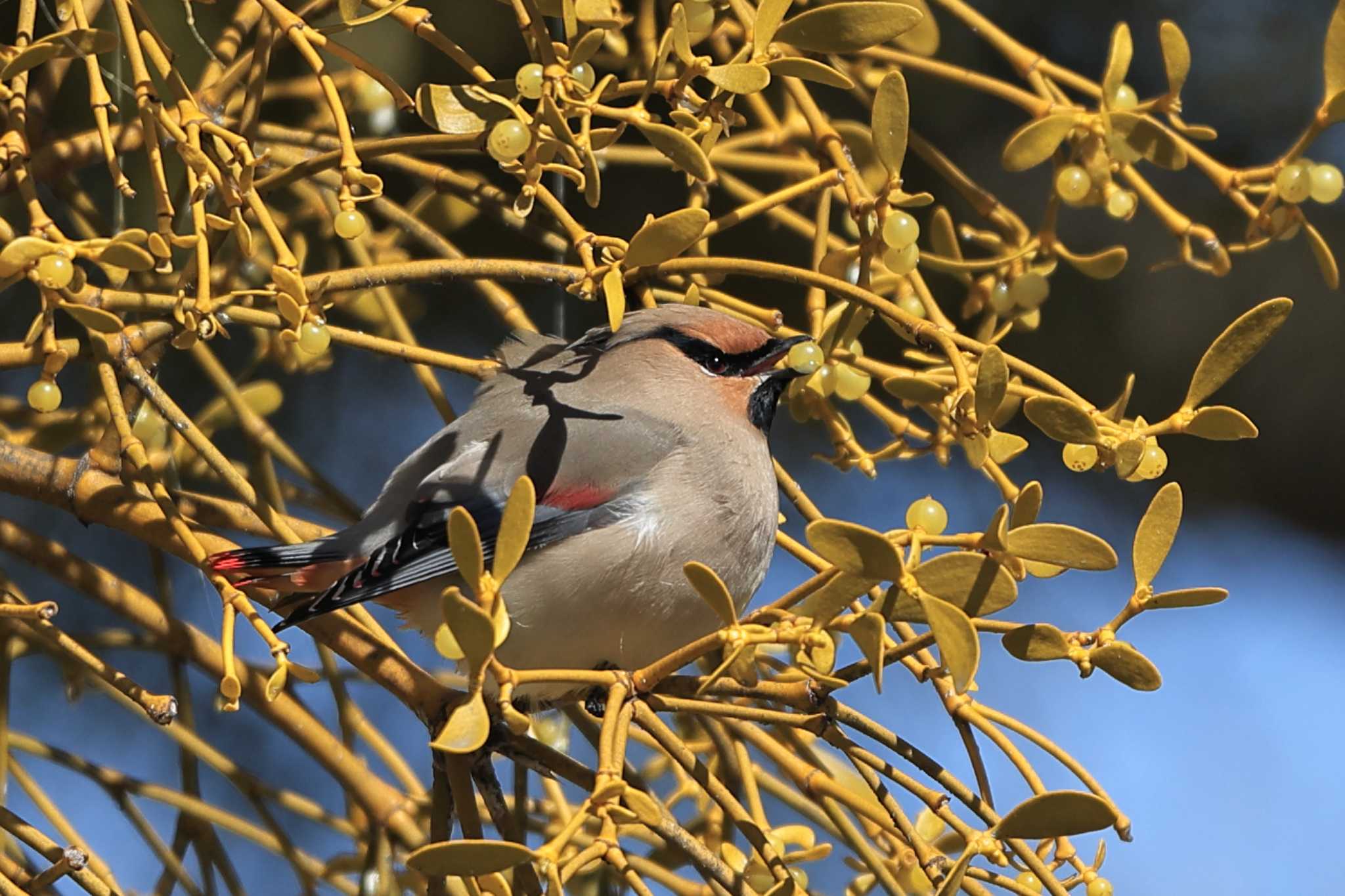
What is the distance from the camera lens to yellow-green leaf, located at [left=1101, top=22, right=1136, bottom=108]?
52.9 inches

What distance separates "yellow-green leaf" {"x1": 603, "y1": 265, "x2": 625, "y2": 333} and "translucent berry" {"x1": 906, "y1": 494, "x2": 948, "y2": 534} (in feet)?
0.78

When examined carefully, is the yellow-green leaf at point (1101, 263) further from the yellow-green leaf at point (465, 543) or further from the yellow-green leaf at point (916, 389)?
the yellow-green leaf at point (465, 543)

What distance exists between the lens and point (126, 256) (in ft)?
3.53

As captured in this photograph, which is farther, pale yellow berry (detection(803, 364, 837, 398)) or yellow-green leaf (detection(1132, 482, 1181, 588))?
pale yellow berry (detection(803, 364, 837, 398))

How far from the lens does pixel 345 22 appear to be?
110 cm

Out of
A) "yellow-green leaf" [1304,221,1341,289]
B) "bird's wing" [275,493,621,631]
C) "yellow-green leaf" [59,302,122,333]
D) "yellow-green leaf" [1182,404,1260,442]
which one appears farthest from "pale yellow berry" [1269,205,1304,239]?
"yellow-green leaf" [59,302,122,333]

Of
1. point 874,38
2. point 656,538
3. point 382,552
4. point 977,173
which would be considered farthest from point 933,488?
point 874,38

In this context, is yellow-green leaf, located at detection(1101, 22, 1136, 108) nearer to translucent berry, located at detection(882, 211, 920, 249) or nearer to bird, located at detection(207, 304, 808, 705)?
translucent berry, located at detection(882, 211, 920, 249)

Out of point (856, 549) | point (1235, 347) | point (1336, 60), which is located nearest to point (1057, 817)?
point (856, 549)

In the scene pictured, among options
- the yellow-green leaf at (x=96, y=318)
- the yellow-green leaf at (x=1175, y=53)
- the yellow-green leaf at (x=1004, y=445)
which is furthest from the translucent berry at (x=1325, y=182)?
the yellow-green leaf at (x=96, y=318)

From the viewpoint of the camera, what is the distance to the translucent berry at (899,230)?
119 centimetres

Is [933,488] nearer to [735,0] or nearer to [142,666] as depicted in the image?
[142,666]

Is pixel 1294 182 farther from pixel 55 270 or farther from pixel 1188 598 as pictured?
pixel 55 270

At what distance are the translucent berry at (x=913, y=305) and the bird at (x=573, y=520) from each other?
19cm
